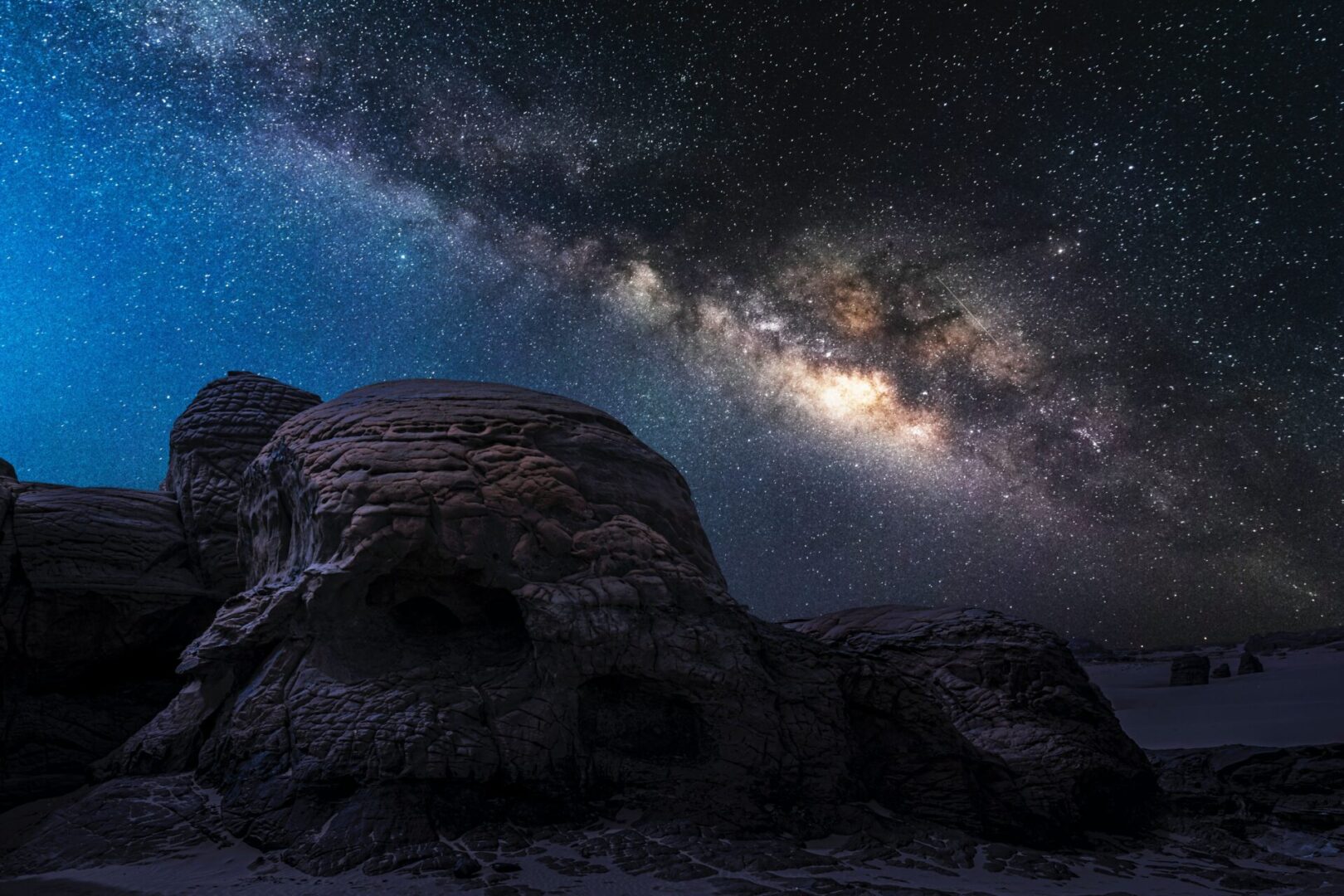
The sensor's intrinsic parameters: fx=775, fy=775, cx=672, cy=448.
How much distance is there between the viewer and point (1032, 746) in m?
6.58

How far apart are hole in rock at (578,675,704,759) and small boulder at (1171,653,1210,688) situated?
17.8 metres

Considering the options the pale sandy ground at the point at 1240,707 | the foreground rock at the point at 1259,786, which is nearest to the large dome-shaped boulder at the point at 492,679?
the foreground rock at the point at 1259,786

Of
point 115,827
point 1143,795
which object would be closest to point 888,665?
point 1143,795

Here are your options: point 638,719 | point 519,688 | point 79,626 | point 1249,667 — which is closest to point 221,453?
point 79,626

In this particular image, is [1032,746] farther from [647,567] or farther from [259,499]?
[259,499]

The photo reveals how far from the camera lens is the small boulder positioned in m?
18.7

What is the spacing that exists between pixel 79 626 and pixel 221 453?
233cm

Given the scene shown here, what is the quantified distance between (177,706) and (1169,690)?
19.6 metres

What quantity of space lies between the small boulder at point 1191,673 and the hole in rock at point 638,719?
58.5 feet

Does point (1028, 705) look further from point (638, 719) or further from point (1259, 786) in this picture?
point (638, 719)

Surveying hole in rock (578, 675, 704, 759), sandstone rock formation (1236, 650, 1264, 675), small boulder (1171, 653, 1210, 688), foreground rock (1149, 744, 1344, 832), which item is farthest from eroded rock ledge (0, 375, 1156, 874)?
sandstone rock formation (1236, 650, 1264, 675)

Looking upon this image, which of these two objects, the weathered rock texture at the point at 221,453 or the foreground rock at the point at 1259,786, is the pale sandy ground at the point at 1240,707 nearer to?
the foreground rock at the point at 1259,786

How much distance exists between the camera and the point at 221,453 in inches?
366

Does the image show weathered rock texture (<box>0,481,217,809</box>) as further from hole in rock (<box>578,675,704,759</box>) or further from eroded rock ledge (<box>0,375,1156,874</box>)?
hole in rock (<box>578,675,704,759</box>)
